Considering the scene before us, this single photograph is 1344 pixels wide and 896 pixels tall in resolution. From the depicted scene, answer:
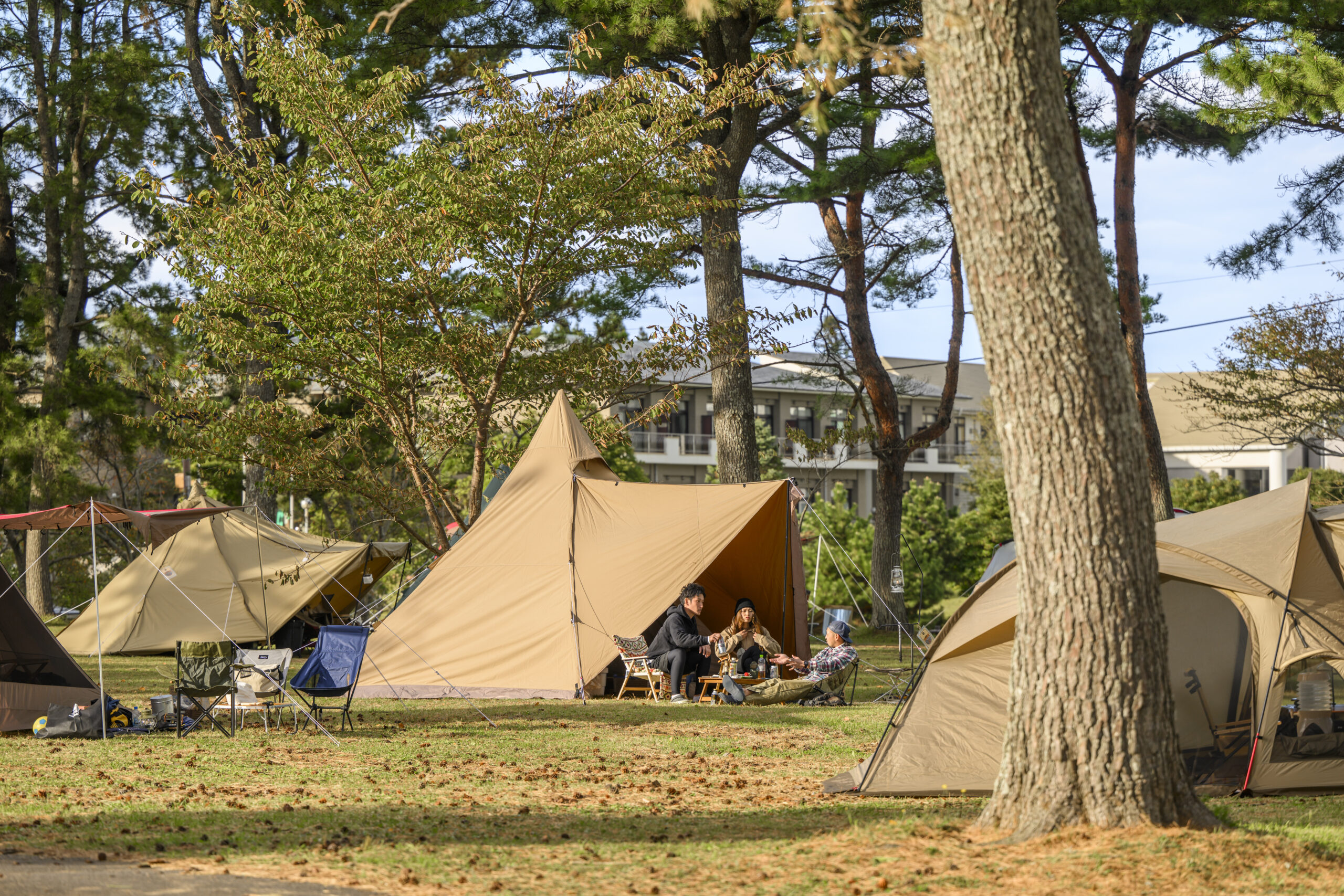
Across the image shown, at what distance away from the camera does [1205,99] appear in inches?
663

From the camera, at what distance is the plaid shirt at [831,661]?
36.2ft

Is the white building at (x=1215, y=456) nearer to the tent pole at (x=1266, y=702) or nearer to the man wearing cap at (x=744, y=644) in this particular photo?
the man wearing cap at (x=744, y=644)

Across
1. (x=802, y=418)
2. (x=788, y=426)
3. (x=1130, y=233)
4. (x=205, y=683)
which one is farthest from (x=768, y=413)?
(x=205, y=683)

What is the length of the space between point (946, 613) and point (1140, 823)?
21518mm

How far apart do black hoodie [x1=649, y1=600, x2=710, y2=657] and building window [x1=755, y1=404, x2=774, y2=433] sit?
106ft

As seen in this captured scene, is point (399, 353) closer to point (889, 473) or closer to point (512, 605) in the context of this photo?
point (512, 605)

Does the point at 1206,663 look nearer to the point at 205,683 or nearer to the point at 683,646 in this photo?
the point at 683,646

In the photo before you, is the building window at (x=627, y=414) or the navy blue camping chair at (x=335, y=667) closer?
the navy blue camping chair at (x=335, y=667)

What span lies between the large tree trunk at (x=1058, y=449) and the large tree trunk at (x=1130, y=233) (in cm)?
1250

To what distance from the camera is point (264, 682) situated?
9539mm

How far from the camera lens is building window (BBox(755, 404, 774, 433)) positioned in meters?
43.8

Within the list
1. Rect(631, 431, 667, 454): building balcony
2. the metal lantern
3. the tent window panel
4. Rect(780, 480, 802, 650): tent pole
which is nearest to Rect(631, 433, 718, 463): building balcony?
Rect(631, 431, 667, 454): building balcony

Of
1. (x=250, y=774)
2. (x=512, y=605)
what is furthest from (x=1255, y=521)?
(x=512, y=605)

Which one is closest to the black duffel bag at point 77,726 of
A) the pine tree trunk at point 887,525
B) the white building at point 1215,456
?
the pine tree trunk at point 887,525
